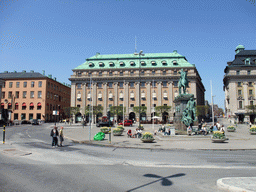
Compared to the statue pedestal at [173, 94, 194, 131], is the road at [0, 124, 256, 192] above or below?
below

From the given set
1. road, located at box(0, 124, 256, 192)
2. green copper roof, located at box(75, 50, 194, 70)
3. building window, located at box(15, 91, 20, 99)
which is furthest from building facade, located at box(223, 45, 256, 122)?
building window, located at box(15, 91, 20, 99)

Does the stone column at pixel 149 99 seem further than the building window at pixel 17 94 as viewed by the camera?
No

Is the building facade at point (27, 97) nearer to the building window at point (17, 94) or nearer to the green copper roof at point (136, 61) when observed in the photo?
the building window at point (17, 94)

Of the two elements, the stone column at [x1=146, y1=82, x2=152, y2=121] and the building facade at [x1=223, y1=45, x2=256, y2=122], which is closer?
the building facade at [x1=223, y1=45, x2=256, y2=122]

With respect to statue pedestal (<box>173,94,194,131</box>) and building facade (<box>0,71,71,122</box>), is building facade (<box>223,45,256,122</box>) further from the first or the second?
building facade (<box>0,71,71,122</box>)

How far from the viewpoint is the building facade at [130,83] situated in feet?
250

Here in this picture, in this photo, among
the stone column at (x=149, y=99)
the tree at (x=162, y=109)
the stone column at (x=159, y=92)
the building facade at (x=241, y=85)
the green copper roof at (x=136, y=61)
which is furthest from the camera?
the green copper roof at (x=136, y=61)

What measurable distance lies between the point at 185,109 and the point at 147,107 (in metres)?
48.9

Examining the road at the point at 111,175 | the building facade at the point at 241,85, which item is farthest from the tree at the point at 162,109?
the road at the point at 111,175

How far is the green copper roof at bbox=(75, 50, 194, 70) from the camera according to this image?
260 ft

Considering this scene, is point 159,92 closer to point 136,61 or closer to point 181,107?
point 136,61

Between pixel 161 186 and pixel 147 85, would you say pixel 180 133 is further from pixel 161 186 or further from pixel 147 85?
pixel 147 85

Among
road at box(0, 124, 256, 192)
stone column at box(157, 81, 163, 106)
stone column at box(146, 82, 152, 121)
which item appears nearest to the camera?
road at box(0, 124, 256, 192)

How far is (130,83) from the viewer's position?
78.4 m
